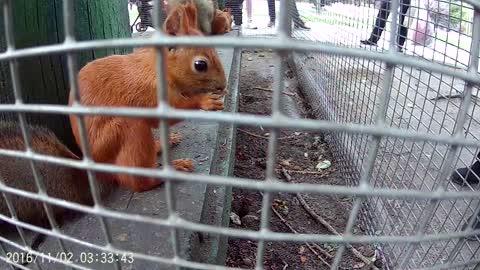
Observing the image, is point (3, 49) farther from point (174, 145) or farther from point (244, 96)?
point (244, 96)

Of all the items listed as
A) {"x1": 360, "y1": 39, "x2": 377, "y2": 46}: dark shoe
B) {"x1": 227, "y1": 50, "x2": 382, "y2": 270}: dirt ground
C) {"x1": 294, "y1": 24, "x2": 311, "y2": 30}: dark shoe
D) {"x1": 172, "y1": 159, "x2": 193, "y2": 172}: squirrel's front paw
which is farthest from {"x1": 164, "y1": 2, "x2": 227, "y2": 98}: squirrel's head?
{"x1": 294, "y1": 24, "x2": 311, "y2": 30}: dark shoe

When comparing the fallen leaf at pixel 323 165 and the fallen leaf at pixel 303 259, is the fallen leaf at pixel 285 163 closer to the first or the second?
the fallen leaf at pixel 323 165

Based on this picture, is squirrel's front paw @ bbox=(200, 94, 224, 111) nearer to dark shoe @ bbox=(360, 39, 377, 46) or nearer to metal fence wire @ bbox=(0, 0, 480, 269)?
metal fence wire @ bbox=(0, 0, 480, 269)

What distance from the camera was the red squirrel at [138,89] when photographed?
0.95 meters

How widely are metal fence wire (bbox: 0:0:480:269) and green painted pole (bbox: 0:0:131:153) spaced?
0.39 meters

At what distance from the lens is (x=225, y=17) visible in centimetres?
272

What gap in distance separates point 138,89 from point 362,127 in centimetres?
76

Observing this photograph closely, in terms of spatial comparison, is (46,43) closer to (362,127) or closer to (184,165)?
(184,165)

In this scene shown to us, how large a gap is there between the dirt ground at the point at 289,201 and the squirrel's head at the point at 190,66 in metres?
0.46

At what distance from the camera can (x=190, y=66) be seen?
1.03 meters

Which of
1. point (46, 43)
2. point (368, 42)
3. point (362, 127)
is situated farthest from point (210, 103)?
point (362, 127)

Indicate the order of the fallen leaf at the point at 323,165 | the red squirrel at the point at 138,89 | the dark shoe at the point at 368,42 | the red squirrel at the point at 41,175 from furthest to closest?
1. the fallen leaf at the point at 323,165
2. the dark shoe at the point at 368,42
3. the red squirrel at the point at 138,89
4. the red squirrel at the point at 41,175

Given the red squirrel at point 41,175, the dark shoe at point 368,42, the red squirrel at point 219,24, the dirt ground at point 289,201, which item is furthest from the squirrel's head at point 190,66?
the red squirrel at point 219,24

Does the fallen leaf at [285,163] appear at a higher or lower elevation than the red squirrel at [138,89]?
lower
